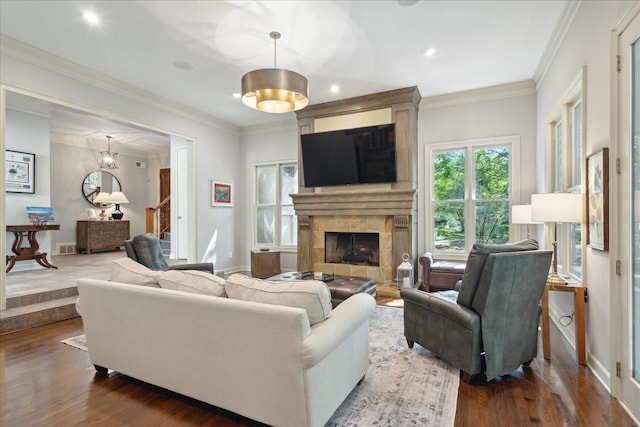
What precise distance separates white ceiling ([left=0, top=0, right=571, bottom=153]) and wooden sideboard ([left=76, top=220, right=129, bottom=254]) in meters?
4.47

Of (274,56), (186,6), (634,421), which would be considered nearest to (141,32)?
(186,6)

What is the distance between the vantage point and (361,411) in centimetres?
192

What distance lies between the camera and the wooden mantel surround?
16.0ft

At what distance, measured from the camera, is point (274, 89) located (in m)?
2.77

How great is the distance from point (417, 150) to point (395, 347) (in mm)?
3468

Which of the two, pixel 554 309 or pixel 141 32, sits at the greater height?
pixel 141 32

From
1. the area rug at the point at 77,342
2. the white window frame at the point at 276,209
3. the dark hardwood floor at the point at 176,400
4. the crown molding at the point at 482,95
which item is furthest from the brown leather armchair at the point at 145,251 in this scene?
the crown molding at the point at 482,95

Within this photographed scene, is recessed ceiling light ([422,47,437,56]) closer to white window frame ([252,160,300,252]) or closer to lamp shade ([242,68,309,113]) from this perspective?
lamp shade ([242,68,309,113])

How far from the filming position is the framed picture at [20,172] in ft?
16.7

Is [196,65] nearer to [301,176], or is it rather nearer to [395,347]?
[301,176]

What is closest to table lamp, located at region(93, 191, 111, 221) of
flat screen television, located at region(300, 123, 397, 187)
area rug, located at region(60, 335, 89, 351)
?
flat screen television, located at region(300, 123, 397, 187)

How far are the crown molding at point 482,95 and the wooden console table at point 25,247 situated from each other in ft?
21.5

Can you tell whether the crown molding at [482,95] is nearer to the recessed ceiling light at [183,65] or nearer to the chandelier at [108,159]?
the recessed ceiling light at [183,65]

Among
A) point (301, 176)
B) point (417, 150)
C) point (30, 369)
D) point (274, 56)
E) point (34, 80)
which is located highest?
point (274, 56)
